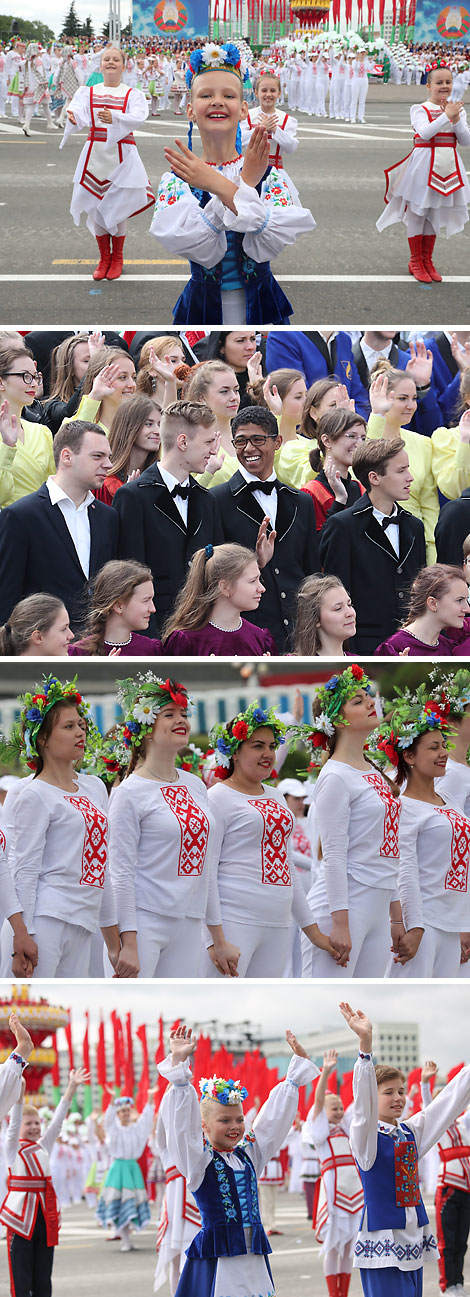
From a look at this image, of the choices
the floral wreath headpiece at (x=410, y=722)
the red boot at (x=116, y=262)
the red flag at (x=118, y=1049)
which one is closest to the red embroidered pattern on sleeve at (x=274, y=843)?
the floral wreath headpiece at (x=410, y=722)

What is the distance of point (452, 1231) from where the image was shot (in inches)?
252

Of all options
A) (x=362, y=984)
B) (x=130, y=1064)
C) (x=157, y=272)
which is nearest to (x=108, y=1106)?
(x=130, y=1064)

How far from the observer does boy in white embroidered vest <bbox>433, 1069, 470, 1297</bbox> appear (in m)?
6.34

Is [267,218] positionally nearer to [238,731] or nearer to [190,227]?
[190,227]

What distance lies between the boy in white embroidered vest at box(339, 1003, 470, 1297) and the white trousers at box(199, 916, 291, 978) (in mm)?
570

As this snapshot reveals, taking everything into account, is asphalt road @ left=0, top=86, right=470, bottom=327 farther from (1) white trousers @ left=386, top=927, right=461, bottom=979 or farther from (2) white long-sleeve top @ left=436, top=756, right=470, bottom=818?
(1) white trousers @ left=386, top=927, right=461, bottom=979

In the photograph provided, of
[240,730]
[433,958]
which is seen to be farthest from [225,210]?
[433,958]

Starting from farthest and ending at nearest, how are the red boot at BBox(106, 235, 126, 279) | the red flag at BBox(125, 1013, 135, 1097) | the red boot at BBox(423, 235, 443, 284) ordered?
the red boot at BBox(423, 235, 443, 284) < the red boot at BBox(106, 235, 126, 279) < the red flag at BBox(125, 1013, 135, 1097)

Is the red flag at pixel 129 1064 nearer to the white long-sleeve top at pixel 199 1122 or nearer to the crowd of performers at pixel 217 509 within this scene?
the white long-sleeve top at pixel 199 1122

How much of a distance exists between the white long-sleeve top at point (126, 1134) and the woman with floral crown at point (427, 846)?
3.89m

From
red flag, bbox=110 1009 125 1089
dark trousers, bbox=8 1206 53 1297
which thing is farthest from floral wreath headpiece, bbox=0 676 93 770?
dark trousers, bbox=8 1206 53 1297

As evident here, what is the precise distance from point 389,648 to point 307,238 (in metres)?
7.36

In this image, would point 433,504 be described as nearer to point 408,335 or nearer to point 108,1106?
point 408,335

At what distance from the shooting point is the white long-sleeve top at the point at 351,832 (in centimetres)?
534
